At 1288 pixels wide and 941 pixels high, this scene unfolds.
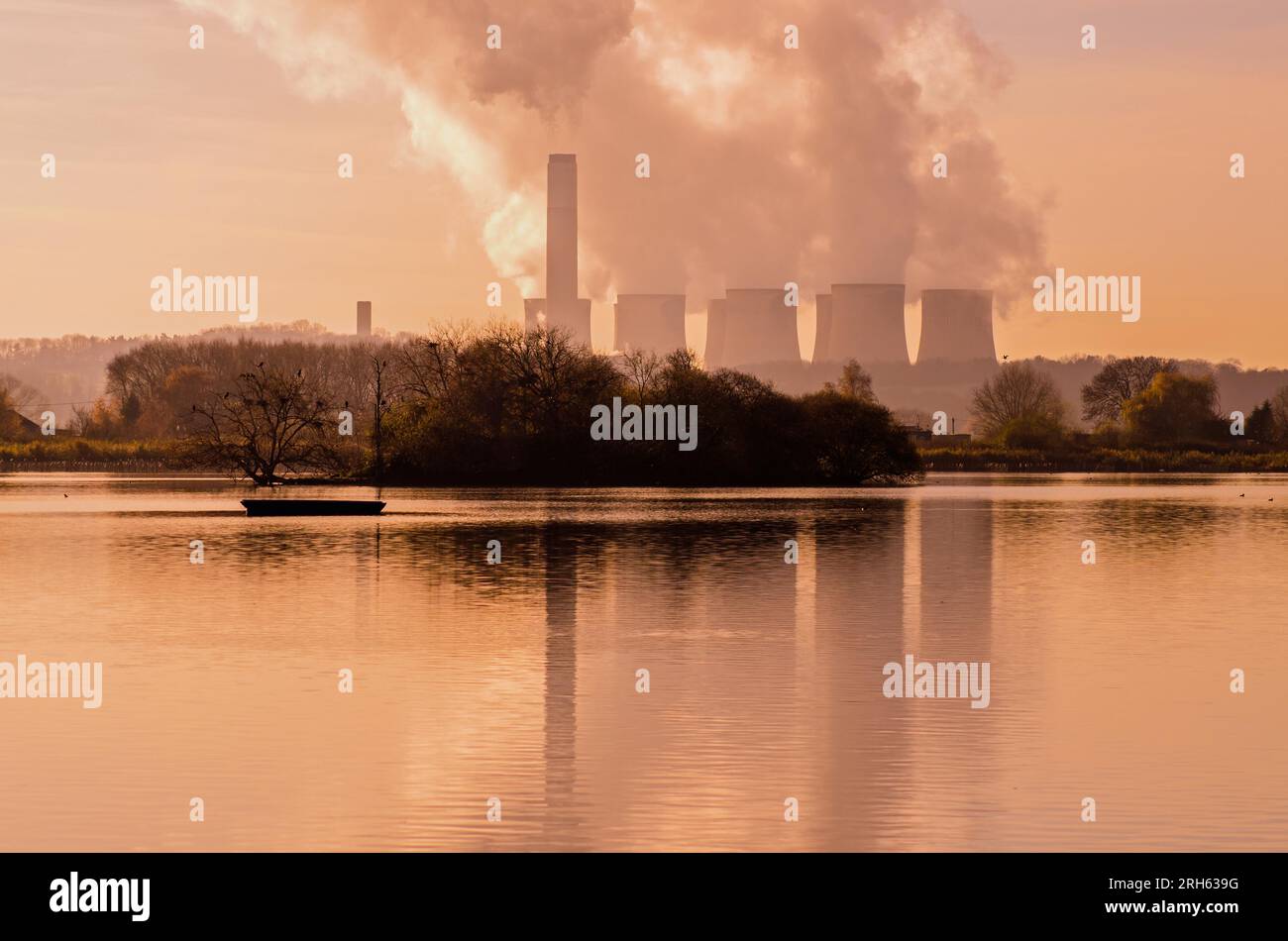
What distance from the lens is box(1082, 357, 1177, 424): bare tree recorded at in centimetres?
17312

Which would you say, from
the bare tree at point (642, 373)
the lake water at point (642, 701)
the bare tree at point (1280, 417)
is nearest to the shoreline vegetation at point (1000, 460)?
the bare tree at point (1280, 417)

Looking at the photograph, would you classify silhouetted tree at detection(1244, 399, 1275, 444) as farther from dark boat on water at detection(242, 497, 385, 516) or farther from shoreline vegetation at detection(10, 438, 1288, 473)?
dark boat on water at detection(242, 497, 385, 516)

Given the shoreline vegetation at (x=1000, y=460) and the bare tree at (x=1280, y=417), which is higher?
the bare tree at (x=1280, y=417)

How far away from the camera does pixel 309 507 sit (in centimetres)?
6594

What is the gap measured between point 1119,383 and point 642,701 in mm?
163568

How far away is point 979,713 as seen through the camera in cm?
1866

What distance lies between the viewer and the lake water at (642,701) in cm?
1341

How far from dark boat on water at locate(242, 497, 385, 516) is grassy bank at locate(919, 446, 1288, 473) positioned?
310 feet

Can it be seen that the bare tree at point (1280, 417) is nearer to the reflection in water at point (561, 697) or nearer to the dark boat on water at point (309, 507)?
the dark boat on water at point (309, 507)

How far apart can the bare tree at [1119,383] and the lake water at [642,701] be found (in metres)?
134

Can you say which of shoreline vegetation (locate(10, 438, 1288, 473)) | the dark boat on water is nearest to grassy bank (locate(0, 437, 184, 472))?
shoreline vegetation (locate(10, 438, 1288, 473))
